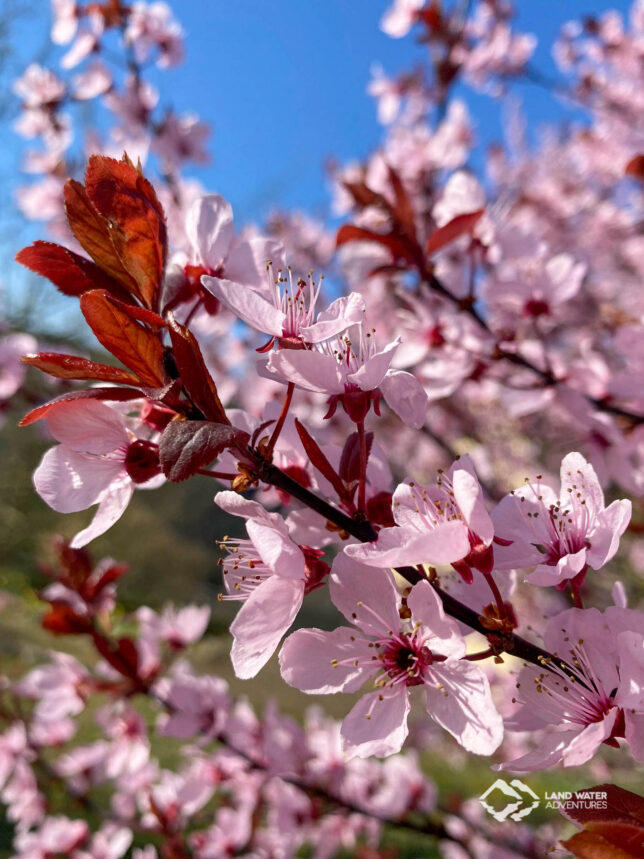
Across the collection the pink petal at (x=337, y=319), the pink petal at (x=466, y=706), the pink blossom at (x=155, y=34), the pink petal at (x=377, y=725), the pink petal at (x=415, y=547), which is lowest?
the pink petal at (x=377, y=725)

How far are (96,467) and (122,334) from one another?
0.38 feet

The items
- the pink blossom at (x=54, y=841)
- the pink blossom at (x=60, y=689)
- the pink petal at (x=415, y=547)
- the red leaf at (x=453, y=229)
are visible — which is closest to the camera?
the pink petal at (x=415, y=547)

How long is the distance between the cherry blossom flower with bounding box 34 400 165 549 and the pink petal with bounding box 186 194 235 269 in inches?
6.6

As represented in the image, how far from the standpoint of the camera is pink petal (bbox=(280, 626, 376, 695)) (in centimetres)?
41

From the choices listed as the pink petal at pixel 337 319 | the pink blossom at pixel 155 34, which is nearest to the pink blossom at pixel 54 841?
the pink petal at pixel 337 319

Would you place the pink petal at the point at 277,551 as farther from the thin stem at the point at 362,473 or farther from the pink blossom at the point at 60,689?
the pink blossom at the point at 60,689

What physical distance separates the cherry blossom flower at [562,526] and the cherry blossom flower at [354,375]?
101mm

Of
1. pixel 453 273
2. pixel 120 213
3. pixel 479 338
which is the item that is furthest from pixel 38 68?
pixel 120 213

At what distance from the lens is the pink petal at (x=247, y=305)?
0.40m

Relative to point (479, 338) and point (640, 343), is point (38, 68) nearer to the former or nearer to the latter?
point (479, 338)

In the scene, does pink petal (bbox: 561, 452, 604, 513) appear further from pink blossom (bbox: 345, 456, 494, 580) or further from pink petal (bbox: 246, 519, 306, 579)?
pink petal (bbox: 246, 519, 306, 579)

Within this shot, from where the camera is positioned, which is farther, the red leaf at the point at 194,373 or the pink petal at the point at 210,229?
the pink petal at the point at 210,229

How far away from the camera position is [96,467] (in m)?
0.46

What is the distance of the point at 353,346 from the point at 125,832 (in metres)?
1.23
